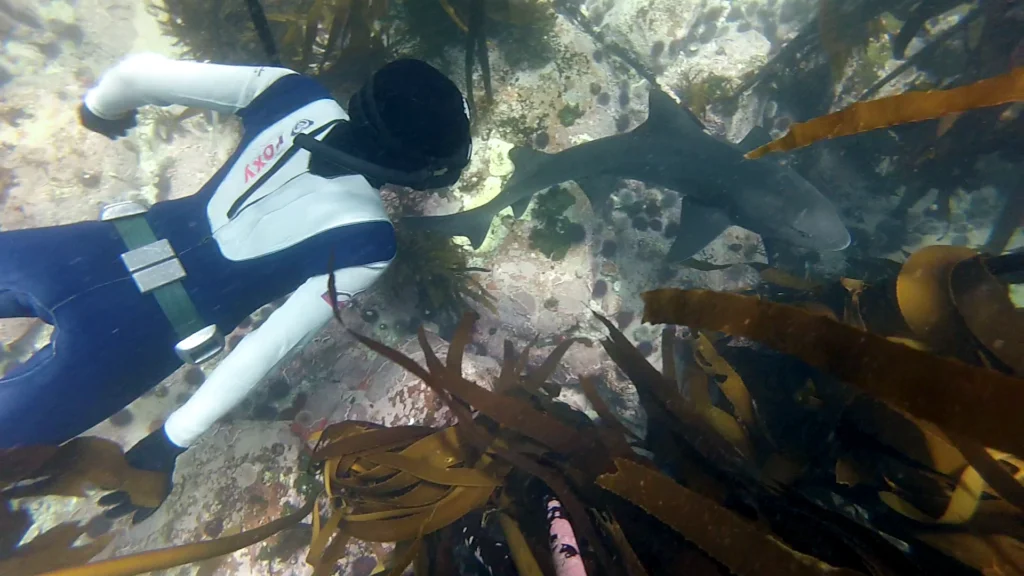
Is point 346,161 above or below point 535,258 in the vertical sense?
above

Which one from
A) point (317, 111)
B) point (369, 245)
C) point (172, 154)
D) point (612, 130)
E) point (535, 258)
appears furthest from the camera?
point (172, 154)

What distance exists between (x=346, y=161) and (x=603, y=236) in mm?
2898

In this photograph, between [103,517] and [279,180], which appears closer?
[279,180]

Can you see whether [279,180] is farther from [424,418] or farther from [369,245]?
[424,418]

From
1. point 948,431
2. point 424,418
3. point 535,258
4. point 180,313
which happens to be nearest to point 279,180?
point 180,313

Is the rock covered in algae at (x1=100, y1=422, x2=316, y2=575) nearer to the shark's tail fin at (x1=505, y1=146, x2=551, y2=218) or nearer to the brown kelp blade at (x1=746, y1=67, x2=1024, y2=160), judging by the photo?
the shark's tail fin at (x1=505, y1=146, x2=551, y2=218)

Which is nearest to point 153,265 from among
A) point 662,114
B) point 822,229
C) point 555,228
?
point 555,228

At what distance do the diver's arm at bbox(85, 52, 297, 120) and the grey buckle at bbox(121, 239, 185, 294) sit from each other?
1115 mm

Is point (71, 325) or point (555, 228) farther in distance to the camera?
point (555, 228)

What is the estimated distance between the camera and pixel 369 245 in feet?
10.1

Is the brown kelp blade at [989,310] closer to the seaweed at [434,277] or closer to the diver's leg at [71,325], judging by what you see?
the seaweed at [434,277]

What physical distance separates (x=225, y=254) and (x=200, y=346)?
58 cm

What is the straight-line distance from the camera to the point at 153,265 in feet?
9.91

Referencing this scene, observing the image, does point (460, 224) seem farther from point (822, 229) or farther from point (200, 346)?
point (822, 229)
